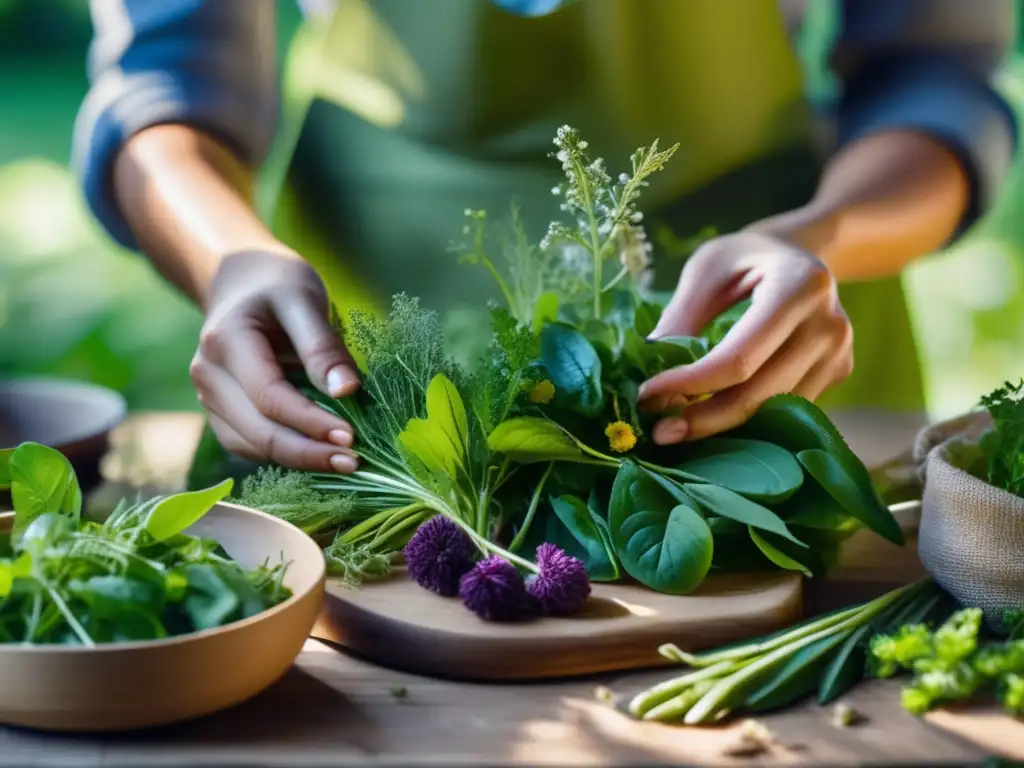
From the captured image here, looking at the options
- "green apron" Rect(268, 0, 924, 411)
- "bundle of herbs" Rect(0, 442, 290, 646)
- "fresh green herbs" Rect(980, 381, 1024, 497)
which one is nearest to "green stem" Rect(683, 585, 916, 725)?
"fresh green herbs" Rect(980, 381, 1024, 497)

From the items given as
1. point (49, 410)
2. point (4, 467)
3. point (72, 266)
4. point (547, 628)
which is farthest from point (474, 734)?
point (72, 266)

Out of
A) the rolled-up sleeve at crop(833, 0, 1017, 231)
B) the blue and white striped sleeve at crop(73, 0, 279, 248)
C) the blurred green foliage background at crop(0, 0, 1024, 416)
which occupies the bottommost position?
the blurred green foliage background at crop(0, 0, 1024, 416)

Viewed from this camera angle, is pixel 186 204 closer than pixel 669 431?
No

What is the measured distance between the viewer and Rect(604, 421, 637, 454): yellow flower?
67cm

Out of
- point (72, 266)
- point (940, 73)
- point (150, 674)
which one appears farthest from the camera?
point (72, 266)

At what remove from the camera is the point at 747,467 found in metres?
0.66

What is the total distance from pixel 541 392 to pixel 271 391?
0.18 meters

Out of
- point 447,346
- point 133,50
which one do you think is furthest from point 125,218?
point 447,346

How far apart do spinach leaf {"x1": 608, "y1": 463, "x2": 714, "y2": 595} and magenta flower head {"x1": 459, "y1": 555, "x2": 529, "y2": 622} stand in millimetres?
74

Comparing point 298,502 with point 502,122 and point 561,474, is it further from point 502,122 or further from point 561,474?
point 502,122

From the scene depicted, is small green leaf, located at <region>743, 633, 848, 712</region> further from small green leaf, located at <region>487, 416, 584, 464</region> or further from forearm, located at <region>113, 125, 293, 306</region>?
forearm, located at <region>113, 125, 293, 306</region>

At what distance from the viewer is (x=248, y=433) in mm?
737

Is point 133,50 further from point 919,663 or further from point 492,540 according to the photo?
point 919,663

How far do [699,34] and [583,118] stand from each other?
0.13m
